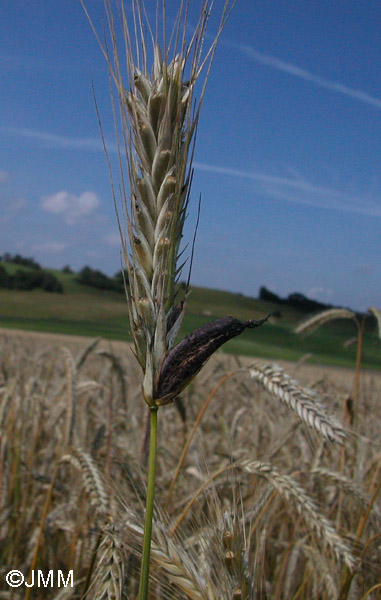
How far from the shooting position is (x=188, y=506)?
1.66 meters

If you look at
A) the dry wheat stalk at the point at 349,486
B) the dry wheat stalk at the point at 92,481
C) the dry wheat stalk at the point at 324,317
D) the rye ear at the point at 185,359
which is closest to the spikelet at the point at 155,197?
the rye ear at the point at 185,359

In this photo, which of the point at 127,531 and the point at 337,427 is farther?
the point at 337,427

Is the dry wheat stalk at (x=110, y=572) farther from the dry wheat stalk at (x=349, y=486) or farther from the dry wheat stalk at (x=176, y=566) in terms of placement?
the dry wheat stalk at (x=349, y=486)

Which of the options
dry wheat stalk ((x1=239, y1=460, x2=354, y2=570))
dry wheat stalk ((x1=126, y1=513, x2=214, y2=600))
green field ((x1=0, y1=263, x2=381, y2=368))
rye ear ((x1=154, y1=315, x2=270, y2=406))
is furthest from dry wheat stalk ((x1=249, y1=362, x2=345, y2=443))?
green field ((x1=0, y1=263, x2=381, y2=368))

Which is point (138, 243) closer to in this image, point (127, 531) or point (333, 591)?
point (127, 531)

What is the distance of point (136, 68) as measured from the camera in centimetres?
129

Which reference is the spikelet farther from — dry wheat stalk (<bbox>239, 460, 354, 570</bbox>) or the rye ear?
dry wheat stalk (<bbox>239, 460, 354, 570</bbox>)

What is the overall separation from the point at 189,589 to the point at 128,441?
225cm

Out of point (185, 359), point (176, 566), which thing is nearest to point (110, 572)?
point (176, 566)

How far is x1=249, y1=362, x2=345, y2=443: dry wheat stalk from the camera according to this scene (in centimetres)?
162

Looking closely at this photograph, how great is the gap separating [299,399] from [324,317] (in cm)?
163

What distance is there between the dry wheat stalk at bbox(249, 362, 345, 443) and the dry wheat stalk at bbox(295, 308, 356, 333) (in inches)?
47.8

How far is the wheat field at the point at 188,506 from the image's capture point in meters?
1.31

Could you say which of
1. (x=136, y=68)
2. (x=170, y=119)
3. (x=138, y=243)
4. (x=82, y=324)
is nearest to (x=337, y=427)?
(x=138, y=243)
